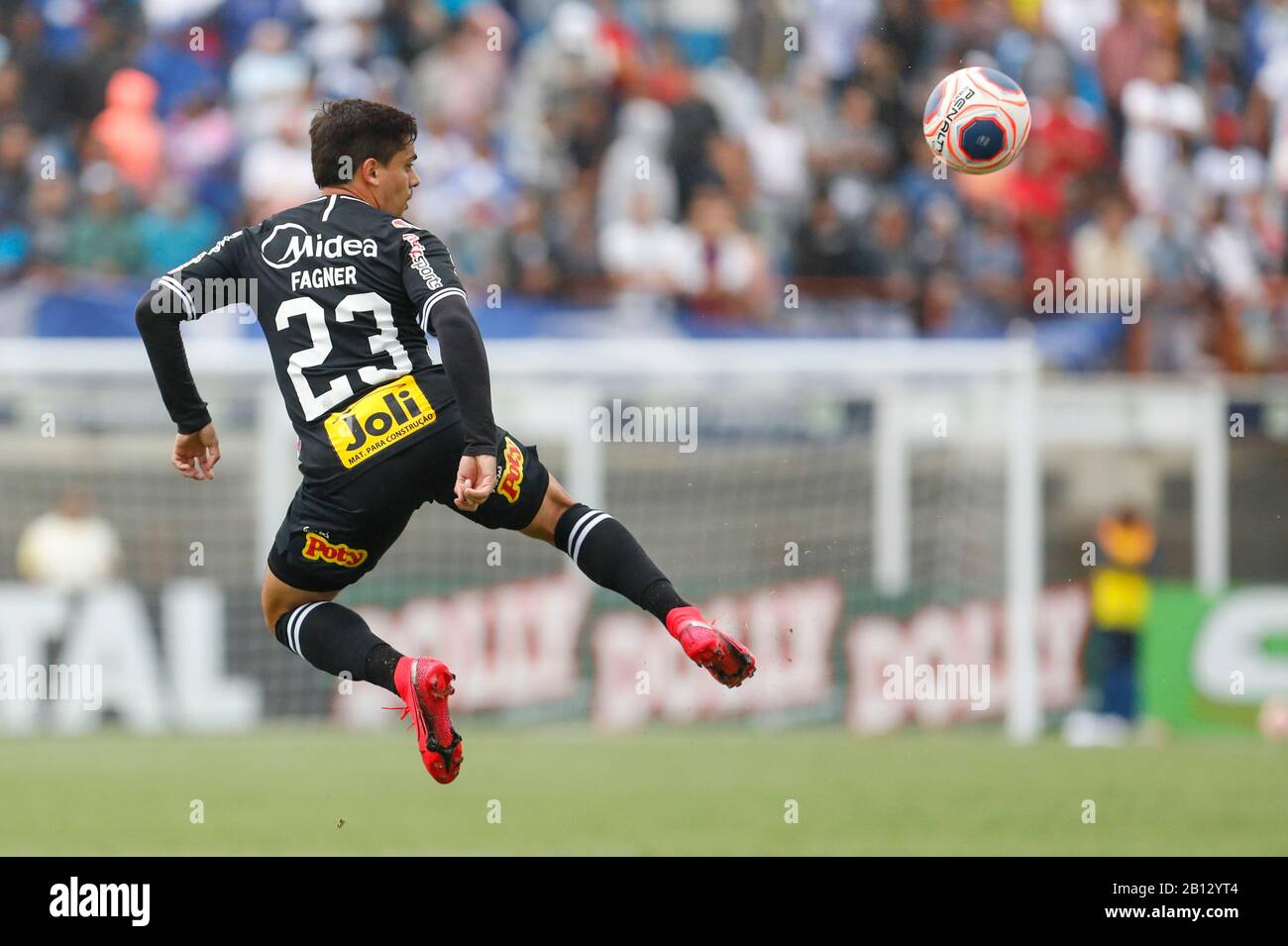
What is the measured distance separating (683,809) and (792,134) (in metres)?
8.22

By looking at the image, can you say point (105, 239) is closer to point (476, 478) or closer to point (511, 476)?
point (511, 476)

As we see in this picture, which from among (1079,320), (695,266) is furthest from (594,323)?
(1079,320)

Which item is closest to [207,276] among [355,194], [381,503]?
[355,194]

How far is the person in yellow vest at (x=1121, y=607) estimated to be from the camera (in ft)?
49.9

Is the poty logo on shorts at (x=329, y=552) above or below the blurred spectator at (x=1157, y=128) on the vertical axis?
below

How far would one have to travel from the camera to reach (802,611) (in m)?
15.2

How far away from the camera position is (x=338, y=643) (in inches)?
276

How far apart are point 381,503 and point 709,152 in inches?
406

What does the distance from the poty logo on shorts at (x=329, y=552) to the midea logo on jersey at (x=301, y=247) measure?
913 millimetres

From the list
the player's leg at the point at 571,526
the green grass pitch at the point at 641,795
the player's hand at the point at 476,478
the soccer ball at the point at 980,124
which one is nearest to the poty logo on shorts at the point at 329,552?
the player's leg at the point at 571,526

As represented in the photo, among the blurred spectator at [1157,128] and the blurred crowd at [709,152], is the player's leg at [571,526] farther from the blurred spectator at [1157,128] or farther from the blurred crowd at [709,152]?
the blurred spectator at [1157,128]

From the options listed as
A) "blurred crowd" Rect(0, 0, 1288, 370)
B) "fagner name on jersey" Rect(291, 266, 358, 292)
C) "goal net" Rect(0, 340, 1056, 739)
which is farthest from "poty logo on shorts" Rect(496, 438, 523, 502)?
"blurred crowd" Rect(0, 0, 1288, 370)

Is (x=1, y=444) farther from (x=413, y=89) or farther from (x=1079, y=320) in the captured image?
(x=1079, y=320)
